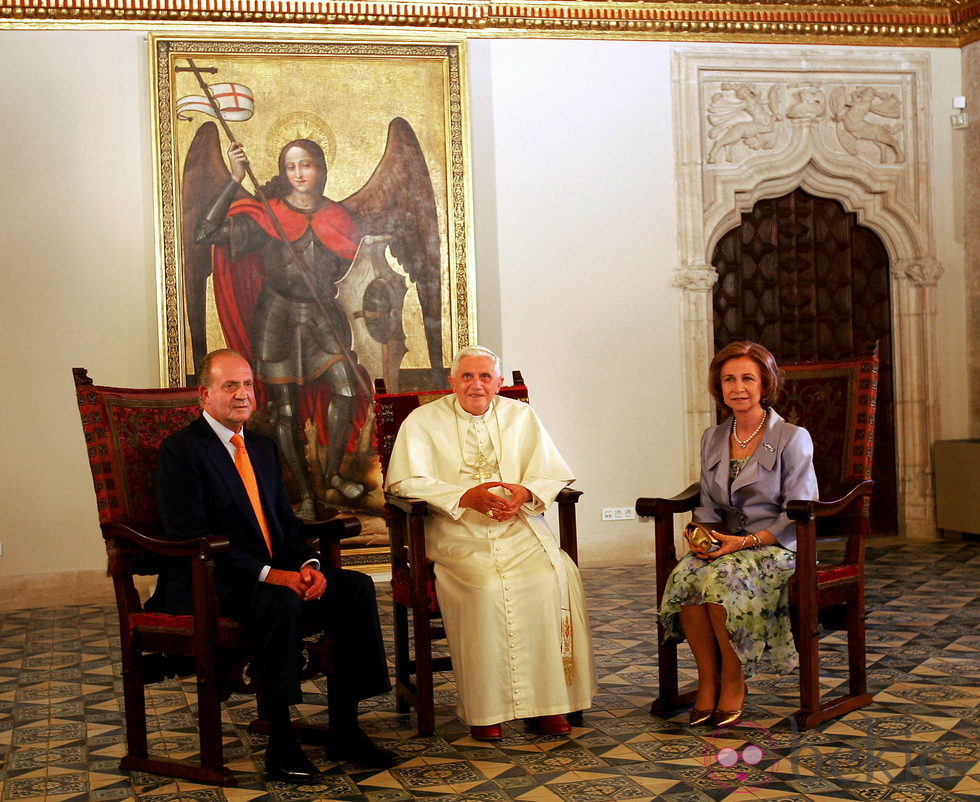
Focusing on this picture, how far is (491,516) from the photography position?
4.20 meters

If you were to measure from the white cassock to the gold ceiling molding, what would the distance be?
4.05 m

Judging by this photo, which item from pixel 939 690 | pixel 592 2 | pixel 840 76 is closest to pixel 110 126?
pixel 592 2

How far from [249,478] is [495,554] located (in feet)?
3.02

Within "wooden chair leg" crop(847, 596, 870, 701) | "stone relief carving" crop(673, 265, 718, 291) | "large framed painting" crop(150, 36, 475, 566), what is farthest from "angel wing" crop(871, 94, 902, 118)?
"wooden chair leg" crop(847, 596, 870, 701)

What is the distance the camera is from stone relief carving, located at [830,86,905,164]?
835cm

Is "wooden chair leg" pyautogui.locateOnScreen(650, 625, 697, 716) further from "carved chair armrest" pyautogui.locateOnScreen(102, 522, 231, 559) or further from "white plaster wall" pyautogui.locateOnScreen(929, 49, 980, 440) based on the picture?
"white plaster wall" pyautogui.locateOnScreen(929, 49, 980, 440)

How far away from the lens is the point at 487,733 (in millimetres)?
4035

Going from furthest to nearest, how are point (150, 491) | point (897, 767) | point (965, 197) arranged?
point (965, 197)
point (150, 491)
point (897, 767)

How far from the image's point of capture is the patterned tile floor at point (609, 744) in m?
3.48

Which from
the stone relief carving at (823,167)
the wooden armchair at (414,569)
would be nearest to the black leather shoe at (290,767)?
the wooden armchair at (414,569)

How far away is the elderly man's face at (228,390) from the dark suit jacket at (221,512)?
7cm

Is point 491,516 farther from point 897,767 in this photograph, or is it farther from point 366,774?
point 897,767

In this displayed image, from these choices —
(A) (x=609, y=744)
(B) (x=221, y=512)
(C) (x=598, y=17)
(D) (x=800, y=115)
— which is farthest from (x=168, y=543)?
(D) (x=800, y=115)

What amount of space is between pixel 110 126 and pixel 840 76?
5060mm
